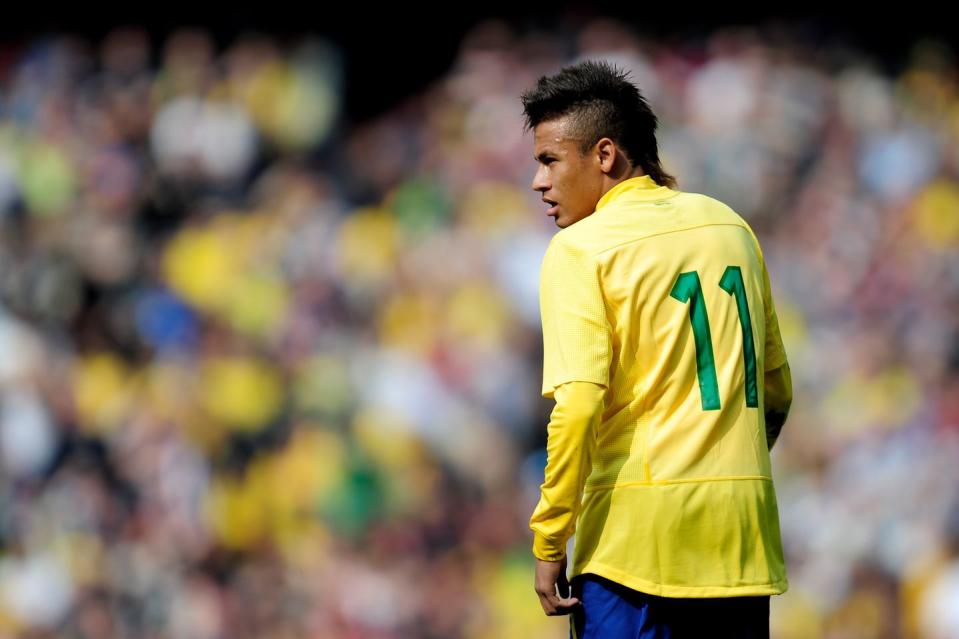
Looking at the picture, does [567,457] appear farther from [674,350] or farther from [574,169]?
[574,169]

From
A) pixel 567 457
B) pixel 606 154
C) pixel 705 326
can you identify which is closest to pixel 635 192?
pixel 606 154

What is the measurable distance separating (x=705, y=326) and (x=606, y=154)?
0.40m

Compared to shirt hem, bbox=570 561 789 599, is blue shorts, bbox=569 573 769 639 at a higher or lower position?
lower

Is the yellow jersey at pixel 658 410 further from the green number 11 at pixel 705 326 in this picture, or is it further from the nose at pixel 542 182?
the nose at pixel 542 182

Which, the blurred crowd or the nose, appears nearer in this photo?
the nose

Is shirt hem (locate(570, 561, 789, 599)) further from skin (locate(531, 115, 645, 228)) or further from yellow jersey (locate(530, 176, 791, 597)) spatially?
skin (locate(531, 115, 645, 228))

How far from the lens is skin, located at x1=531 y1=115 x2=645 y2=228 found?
2549 mm

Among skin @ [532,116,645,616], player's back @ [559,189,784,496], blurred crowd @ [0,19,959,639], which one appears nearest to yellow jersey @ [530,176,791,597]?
player's back @ [559,189,784,496]

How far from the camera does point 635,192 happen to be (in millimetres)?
2529

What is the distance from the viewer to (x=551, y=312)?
2.41 metres

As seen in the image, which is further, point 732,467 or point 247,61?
point 247,61

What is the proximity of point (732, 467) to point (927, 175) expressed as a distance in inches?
157

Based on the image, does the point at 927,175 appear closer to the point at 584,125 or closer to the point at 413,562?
the point at 413,562

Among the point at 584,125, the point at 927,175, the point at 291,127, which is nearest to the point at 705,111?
the point at 927,175
